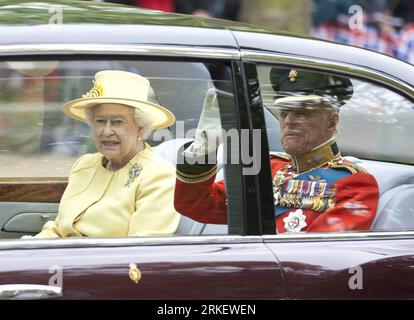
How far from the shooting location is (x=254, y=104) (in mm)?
2945

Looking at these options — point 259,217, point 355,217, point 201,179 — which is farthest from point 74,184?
point 355,217

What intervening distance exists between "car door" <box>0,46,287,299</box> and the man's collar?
1.29ft

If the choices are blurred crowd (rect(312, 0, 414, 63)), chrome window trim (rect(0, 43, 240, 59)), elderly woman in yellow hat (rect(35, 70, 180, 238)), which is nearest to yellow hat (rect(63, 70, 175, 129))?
elderly woman in yellow hat (rect(35, 70, 180, 238))

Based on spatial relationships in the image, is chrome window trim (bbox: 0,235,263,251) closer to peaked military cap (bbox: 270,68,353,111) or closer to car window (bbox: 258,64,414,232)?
car window (bbox: 258,64,414,232)

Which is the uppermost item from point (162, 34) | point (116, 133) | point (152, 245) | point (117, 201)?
point (162, 34)

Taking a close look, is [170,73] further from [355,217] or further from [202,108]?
[355,217]

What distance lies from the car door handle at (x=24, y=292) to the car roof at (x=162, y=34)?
662mm

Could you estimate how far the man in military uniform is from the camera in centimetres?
305

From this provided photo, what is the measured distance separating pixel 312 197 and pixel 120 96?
→ 671 millimetres

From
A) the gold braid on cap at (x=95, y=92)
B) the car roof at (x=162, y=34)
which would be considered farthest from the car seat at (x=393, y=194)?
the gold braid on cap at (x=95, y=92)

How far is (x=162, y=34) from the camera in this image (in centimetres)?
298

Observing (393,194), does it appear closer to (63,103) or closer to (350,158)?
(350,158)

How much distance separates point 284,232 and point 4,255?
79 cm

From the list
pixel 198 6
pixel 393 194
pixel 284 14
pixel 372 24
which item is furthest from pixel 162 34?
pixel 372 24
